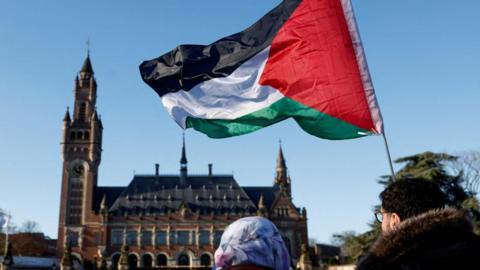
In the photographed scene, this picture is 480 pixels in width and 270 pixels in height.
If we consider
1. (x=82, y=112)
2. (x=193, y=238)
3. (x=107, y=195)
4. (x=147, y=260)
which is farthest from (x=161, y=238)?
(x=82, y=112)

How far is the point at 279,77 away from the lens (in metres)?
8.20

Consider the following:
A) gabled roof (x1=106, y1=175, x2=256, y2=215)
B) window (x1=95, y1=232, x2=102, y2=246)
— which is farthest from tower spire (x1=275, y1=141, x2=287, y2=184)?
window (x1=95, y1=232, x2=102, y2=246)

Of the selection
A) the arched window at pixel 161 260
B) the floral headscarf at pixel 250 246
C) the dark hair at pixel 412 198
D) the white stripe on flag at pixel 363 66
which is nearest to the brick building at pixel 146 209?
the arched window at pixel 161 260

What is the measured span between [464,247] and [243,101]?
6.88 m

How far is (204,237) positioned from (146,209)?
27.2 feet

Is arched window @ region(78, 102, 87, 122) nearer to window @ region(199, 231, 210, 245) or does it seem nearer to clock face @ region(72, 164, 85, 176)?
clock face @ region(72, 164, 85, 176)

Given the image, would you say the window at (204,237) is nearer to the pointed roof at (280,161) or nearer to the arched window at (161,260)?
the arched window at (161,260)

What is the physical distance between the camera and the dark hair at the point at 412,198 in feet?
12.0

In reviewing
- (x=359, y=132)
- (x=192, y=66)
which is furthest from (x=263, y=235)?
(x=192, y=66)

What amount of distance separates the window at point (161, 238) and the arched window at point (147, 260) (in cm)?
196

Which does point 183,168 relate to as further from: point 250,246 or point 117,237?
point 250,246

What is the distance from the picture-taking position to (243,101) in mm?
8414

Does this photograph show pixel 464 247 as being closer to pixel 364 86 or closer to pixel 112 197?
pixel 364 86

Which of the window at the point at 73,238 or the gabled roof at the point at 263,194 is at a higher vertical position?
the gabled roof at the point at 263,194
